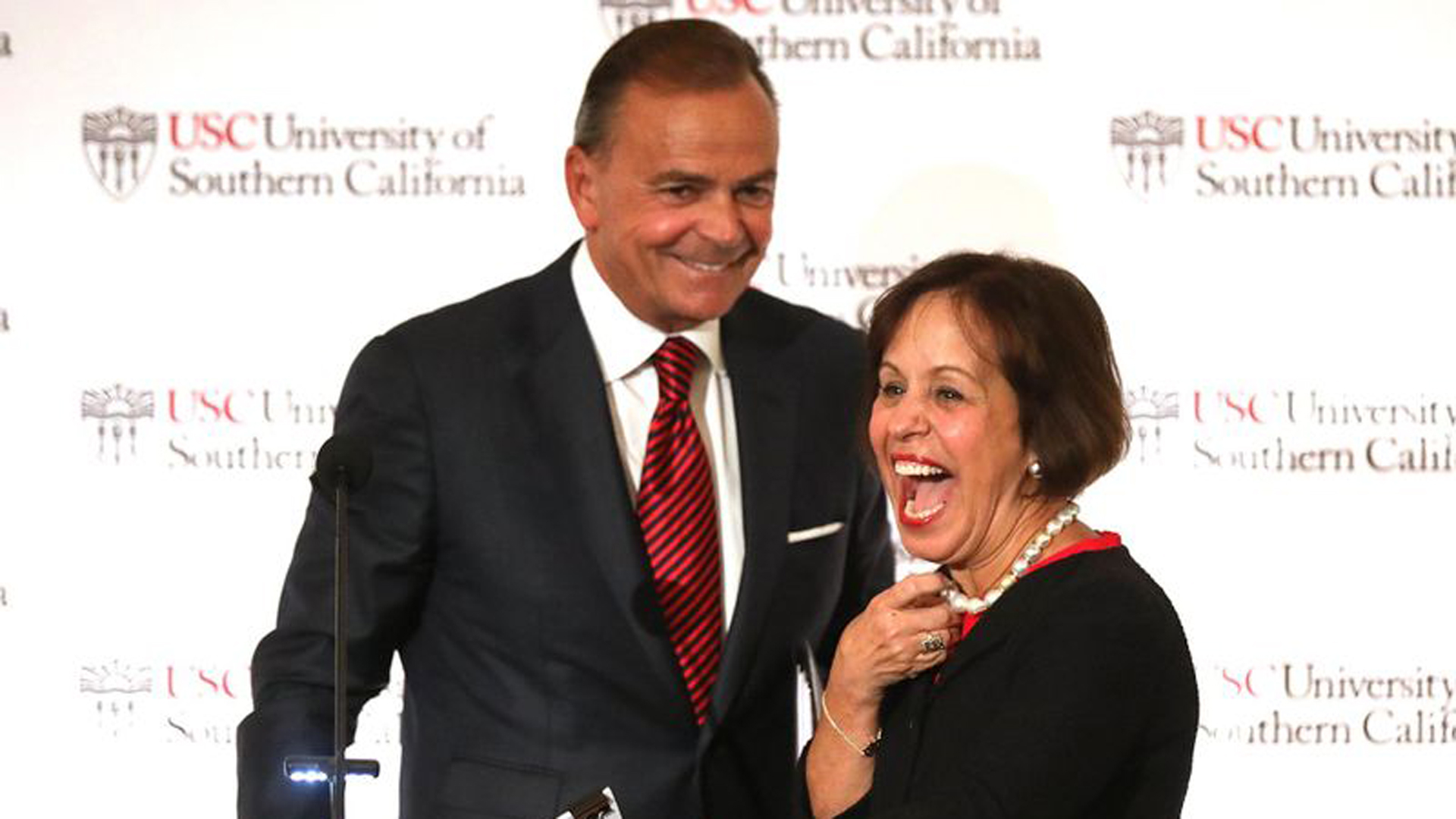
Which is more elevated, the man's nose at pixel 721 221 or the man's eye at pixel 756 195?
the man's eye at pixel 756 195

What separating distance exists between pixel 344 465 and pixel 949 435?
579 mm

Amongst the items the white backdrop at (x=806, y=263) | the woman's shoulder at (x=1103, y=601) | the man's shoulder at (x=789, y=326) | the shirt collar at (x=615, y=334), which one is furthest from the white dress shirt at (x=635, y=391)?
the white backdrop at (x=806, y=263)

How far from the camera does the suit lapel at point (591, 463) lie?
A: 2.36 m

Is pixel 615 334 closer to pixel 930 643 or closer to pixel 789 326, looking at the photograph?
pixel 789 326

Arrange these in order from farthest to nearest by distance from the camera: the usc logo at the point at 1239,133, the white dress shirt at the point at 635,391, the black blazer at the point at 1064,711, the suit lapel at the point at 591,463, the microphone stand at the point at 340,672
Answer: the usc logo at the point at 1239,133 → the white dress shirt at the point at 635,391 → the suit lapel at the point at 591,463 → the microphone stand at the point at 340,672 → the black blazer at the point at 1064,711

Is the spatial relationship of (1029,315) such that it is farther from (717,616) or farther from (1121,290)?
(1121,290)

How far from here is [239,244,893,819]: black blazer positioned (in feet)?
7.75

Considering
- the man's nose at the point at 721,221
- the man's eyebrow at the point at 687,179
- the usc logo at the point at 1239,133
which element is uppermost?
the usc logo at the point at 1239,133

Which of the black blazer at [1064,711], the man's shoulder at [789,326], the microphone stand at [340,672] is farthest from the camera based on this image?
the man's shoulder at [789,326]

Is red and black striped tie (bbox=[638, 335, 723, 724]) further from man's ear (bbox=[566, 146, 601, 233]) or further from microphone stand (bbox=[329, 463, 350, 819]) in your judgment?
microphone stand (bbox=[329, 463, 350, 819])

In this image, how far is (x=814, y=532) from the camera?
8.21 ft

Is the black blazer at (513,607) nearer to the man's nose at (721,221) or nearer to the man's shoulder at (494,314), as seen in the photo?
the man's shoulder at (494,314)

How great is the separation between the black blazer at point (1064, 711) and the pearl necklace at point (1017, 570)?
0.04 m

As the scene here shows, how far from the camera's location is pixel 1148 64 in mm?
3602
